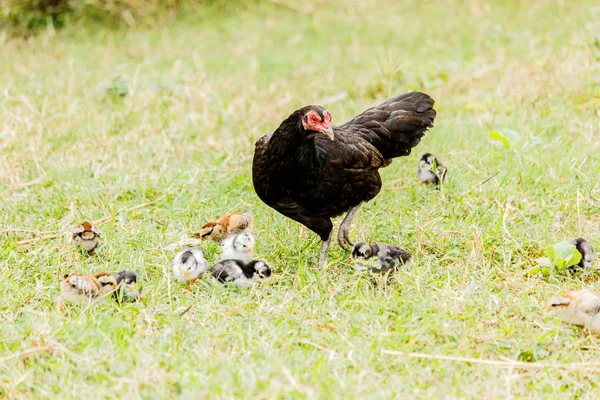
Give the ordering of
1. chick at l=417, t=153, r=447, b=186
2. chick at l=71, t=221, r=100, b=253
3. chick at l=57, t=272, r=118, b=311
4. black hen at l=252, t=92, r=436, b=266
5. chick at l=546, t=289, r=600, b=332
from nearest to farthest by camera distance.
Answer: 1. chick at l=546, t=289, r=600, b=332
2. chick at l=57, t=272, r=118, b=311
3. black hen at l=252, t=92, r=436, b=266
4. chick at l=71, t=221, r=100, b=253
5. chick at l=417, t=153, r=447, b=186

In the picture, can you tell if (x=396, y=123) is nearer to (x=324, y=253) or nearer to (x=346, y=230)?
(x=346, y=230)

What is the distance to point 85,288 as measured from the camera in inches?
156

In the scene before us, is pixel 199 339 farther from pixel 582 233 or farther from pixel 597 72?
pixel 597 72

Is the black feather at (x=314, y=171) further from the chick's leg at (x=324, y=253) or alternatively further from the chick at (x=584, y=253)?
the chick at (x=584, y=253)

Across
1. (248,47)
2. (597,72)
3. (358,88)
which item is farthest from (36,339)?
(248,47)

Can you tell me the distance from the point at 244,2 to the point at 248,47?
1.66 m

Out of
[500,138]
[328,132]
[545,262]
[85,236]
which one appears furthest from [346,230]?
[500,138]

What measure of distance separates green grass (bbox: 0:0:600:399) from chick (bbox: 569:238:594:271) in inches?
3.0

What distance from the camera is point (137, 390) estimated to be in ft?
10.5

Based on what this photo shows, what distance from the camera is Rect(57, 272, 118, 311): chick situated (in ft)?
13.0

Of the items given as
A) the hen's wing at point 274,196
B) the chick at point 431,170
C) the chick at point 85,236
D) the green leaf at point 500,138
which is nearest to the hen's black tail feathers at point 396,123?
the chick at point 431,170

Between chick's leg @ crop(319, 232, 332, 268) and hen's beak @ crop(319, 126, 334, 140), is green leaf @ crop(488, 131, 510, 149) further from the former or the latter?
hen's beak @ crop(319, 126, 334, 140)

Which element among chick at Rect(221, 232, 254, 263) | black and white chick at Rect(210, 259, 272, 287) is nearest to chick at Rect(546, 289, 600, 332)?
black and white chick at Rect(210, 259, 272, 287)

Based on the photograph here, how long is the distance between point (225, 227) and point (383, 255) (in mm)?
1064
